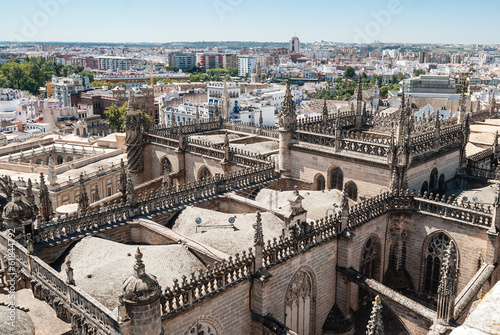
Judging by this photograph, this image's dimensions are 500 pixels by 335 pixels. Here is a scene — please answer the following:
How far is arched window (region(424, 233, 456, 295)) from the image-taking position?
26.3m

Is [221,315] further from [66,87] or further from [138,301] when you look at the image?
[66,87]

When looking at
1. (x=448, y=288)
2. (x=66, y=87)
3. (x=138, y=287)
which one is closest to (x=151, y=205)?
(x=138, y=287)

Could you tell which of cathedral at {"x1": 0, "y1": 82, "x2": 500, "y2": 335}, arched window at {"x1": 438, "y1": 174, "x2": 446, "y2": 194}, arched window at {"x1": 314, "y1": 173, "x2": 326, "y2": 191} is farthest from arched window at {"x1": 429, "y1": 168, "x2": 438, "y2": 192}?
arched window at {"x1": 314, "y1": 173, "x2": 326, "y2": 191}

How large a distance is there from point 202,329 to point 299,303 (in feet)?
20.5

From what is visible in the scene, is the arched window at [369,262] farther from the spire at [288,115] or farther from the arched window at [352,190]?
the spire at [288,115]

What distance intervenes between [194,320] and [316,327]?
353 inches

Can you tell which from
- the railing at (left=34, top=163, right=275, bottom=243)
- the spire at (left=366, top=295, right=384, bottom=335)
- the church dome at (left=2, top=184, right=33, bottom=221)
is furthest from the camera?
the railing at (left=34, top=163, right=275, bottom=243)

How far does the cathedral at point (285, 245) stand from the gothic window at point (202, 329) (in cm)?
5

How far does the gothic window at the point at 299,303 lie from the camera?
21625 mm

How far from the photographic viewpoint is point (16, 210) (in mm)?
19641

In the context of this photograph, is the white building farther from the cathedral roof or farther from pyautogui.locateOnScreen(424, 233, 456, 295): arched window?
pyautogui.locateOnScreen(424, 233, 456, 295): arched window

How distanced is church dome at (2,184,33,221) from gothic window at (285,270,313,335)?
40.6 ft

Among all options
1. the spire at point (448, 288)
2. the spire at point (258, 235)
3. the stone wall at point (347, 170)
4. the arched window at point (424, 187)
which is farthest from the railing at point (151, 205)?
the spire at point (448, 288)

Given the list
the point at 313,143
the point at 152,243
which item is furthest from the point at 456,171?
the point at 152,243
